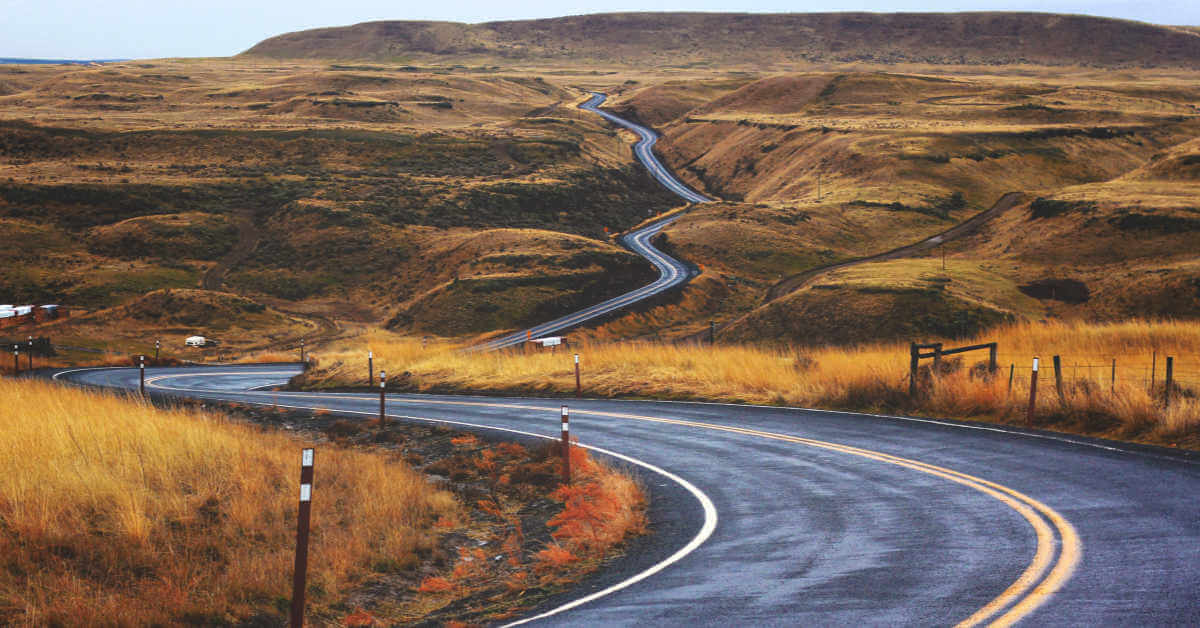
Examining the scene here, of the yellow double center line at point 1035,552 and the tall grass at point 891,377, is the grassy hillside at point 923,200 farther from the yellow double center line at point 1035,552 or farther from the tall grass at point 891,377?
the yellow double center line at point 1035,552

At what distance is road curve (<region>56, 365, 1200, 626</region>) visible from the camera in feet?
24.8

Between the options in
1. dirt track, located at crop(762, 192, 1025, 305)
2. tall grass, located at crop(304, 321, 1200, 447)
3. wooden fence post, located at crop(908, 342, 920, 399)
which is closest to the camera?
tall grass, located at crop(304, 321, 1200, 447)

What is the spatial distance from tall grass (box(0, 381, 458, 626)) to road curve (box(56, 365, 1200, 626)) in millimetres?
2790

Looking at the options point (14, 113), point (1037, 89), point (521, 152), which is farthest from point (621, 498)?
point (1037, 89)

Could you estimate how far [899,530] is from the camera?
34.3 feet

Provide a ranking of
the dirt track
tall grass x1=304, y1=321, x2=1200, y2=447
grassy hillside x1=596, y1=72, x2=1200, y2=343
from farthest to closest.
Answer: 1. the dirt track
2. grassy hillside x1=596, y1=72, x2=1200, y2=343
3. tall grass x1=304, y1=321, x2=1200, y2=447

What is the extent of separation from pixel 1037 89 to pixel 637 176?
7261 cm


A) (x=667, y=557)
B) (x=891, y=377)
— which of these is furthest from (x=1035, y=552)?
(x=891, y=377)

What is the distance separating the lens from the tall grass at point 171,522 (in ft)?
26.6

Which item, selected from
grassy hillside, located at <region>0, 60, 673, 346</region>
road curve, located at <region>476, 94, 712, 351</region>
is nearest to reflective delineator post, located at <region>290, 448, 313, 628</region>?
road curve, located at <region>476, 94, 712, 351</region>

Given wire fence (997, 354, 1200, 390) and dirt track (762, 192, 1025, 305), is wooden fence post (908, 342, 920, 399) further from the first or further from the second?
dirt track (762, 192, 1025, 305)

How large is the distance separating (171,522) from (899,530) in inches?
316

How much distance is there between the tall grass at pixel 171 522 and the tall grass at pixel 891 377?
1148 cm

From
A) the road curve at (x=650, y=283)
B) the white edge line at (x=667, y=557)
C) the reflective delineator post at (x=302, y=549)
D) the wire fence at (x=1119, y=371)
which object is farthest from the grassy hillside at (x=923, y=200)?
the reflective delineator post at (x=302, y=549)
